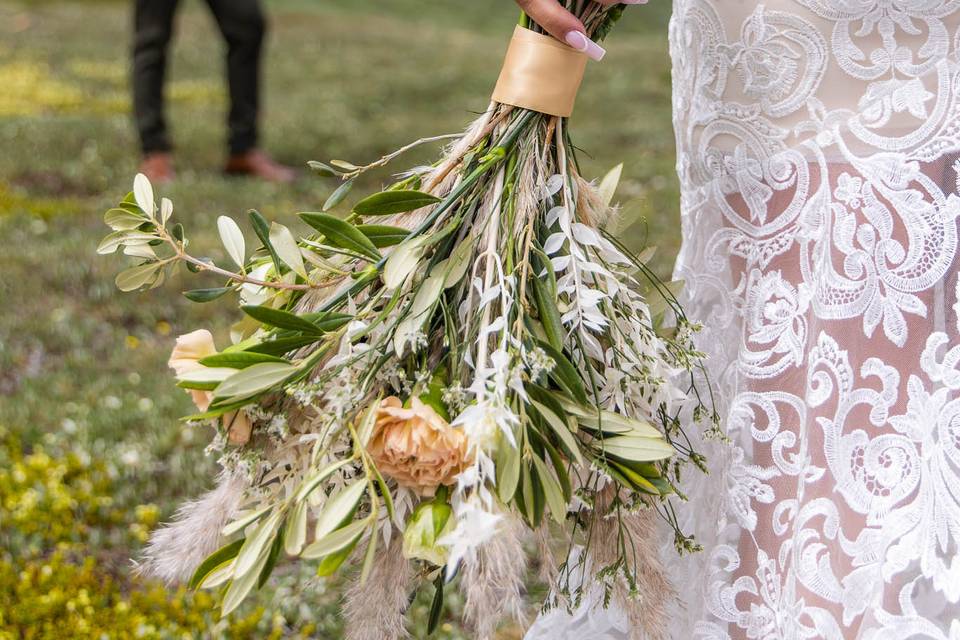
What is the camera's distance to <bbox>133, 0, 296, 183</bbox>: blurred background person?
6.60m

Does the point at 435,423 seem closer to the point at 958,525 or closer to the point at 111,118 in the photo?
the point at 958,525

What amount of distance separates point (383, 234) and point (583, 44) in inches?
18.7

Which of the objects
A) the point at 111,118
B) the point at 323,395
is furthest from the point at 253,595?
the point at 111,118

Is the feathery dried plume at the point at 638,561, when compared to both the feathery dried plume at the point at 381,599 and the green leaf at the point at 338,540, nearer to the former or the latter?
the feathery dried plume at the point at 381,599

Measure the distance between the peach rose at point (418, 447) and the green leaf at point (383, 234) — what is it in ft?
0.94

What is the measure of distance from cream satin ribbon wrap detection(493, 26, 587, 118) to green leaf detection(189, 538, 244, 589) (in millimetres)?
873

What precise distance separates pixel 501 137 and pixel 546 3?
0.77 ft

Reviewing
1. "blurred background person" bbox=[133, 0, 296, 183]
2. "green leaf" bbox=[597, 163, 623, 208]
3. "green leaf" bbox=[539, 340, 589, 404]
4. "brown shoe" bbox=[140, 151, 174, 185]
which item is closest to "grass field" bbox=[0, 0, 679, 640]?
"green leaf" bbox=[597, 163, 623, 208]

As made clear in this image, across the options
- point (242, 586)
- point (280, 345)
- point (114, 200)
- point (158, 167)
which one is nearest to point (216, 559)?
point (242, 586)

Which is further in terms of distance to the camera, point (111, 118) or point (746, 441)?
point (111, 118)

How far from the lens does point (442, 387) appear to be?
150cm

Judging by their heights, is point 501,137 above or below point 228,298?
above

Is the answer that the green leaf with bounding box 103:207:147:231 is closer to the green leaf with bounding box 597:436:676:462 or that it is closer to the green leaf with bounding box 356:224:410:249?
the green leaf with bounding box 356:224:410:249

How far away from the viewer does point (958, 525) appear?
1628 millimetres
